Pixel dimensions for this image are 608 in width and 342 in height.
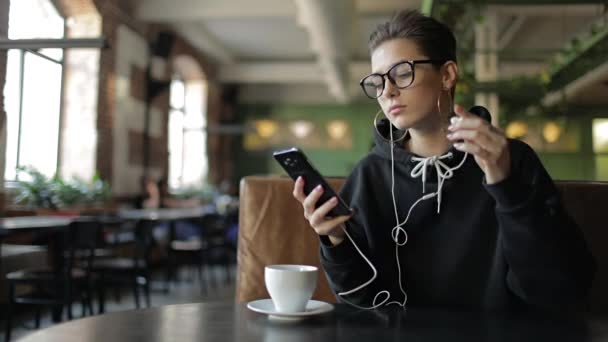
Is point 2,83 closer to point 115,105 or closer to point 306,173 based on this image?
point 306,173

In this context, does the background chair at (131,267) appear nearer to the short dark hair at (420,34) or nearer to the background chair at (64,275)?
the background chair at (64,275)

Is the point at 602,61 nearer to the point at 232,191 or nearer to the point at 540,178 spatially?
the point at 540,178

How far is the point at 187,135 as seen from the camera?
10.5 metres

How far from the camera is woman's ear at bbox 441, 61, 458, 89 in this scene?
1.19m

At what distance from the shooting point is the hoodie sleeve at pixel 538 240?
3.16 ft

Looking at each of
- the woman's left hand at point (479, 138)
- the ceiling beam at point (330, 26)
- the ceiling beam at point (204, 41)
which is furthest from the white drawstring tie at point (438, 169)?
the ceiling beam at point (204, 41)

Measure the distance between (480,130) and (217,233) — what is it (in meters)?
5.61

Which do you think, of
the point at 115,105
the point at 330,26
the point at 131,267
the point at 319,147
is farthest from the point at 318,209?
the point at 319,147

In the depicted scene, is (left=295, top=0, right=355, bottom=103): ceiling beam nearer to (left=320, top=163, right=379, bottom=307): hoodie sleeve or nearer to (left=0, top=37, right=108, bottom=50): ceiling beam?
(left=0, top=37, right=108, bottom=50): ceiling beam

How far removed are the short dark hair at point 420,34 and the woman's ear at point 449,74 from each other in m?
0.01

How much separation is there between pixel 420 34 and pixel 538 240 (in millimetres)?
471

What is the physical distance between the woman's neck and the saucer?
46cm

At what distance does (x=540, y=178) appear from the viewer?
1011mm

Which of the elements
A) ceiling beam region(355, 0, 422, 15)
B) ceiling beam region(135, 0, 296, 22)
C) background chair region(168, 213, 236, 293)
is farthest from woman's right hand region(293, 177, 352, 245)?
ceiling beam region(355, 0, 422, 15)
